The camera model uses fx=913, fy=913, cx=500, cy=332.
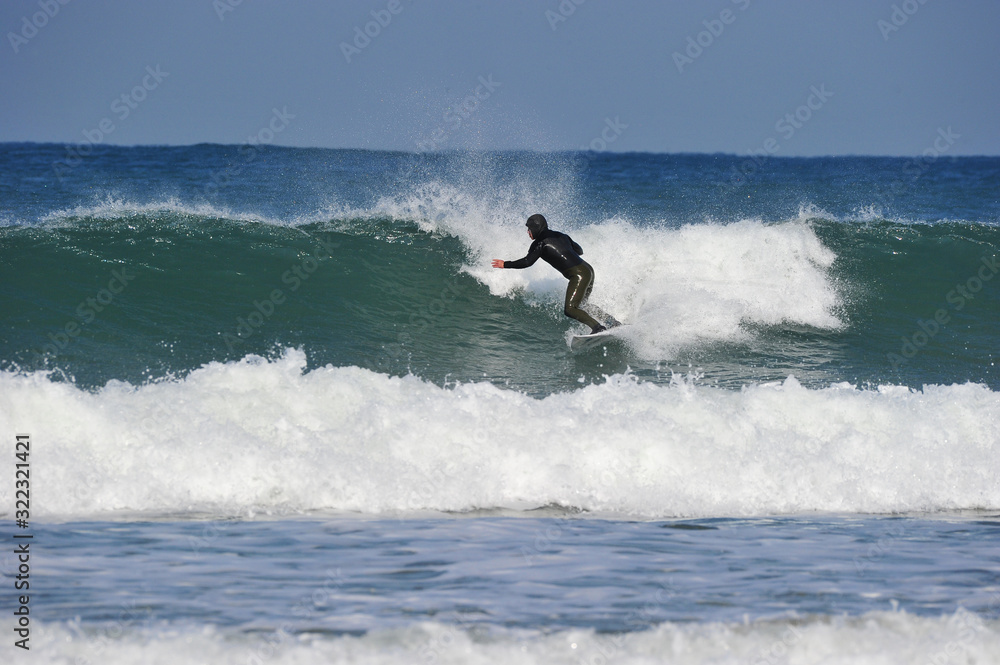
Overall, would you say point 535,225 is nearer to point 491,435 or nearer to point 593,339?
point 593,339

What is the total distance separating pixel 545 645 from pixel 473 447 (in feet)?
10.6

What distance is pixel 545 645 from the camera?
407 centimetres

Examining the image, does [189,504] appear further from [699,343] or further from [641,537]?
[699,343]

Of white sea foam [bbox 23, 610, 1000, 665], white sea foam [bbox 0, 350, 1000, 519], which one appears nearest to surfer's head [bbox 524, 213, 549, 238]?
white sea foam [bbox 0, 350, 1000, 519]

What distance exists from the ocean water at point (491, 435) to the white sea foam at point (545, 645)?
2cm

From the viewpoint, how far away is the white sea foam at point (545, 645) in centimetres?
396

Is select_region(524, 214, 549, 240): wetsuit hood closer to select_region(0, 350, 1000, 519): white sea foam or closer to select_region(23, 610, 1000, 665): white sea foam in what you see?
select_region(0, 350, 1000, 519): white sea foam

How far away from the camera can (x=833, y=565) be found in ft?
17.5

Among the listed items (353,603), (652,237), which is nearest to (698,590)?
(353,603)

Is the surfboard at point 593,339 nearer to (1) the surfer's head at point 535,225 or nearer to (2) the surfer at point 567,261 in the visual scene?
(2) the surfer at point 567,261

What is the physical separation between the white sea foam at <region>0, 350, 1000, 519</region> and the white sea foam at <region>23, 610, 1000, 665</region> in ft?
7.75

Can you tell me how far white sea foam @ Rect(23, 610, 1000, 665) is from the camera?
3957 millimetres

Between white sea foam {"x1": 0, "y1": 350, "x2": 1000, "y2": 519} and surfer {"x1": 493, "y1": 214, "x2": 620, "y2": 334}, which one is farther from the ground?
surfer {"x1": 493, "y1": 214, "x2": 620, "y2": 334}

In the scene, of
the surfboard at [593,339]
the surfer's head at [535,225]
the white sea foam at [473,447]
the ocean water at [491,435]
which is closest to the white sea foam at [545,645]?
the ocean water at [491,435]
